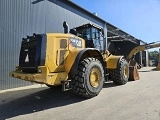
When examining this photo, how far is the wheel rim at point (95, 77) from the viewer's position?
24.9 feet

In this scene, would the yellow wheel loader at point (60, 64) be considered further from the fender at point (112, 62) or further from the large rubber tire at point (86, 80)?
the fender at point (112, 62)

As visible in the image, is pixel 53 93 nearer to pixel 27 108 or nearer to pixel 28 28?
pixel 27 108

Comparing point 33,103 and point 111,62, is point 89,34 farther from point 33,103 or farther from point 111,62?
point 33,103

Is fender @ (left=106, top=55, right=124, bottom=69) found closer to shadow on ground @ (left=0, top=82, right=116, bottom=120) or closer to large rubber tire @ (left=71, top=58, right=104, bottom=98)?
large rubber tire @ (left=71, top=58, right=104, bottom=98)

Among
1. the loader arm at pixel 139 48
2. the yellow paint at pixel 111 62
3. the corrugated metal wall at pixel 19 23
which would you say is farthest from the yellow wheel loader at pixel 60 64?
the loader arm at pixel 139 48

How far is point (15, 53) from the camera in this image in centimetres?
1101

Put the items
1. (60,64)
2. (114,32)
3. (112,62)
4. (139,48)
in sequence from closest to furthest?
1. (60,64)
2. (112,62)
3. (139,48)
4. (114,32)

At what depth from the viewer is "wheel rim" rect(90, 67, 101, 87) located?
7.59 metres

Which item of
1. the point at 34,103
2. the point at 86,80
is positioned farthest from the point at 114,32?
the point at 34,103

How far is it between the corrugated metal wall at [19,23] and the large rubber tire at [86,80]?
4.74 metres

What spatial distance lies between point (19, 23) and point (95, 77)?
5614 millimetres

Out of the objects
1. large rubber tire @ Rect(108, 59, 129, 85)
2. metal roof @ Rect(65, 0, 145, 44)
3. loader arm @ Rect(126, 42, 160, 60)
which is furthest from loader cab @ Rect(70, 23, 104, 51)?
loader arm @ Rect(126, 42, 160, 60)

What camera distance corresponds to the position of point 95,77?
7.85 meters

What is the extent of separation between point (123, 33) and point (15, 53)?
2275 centimetres
